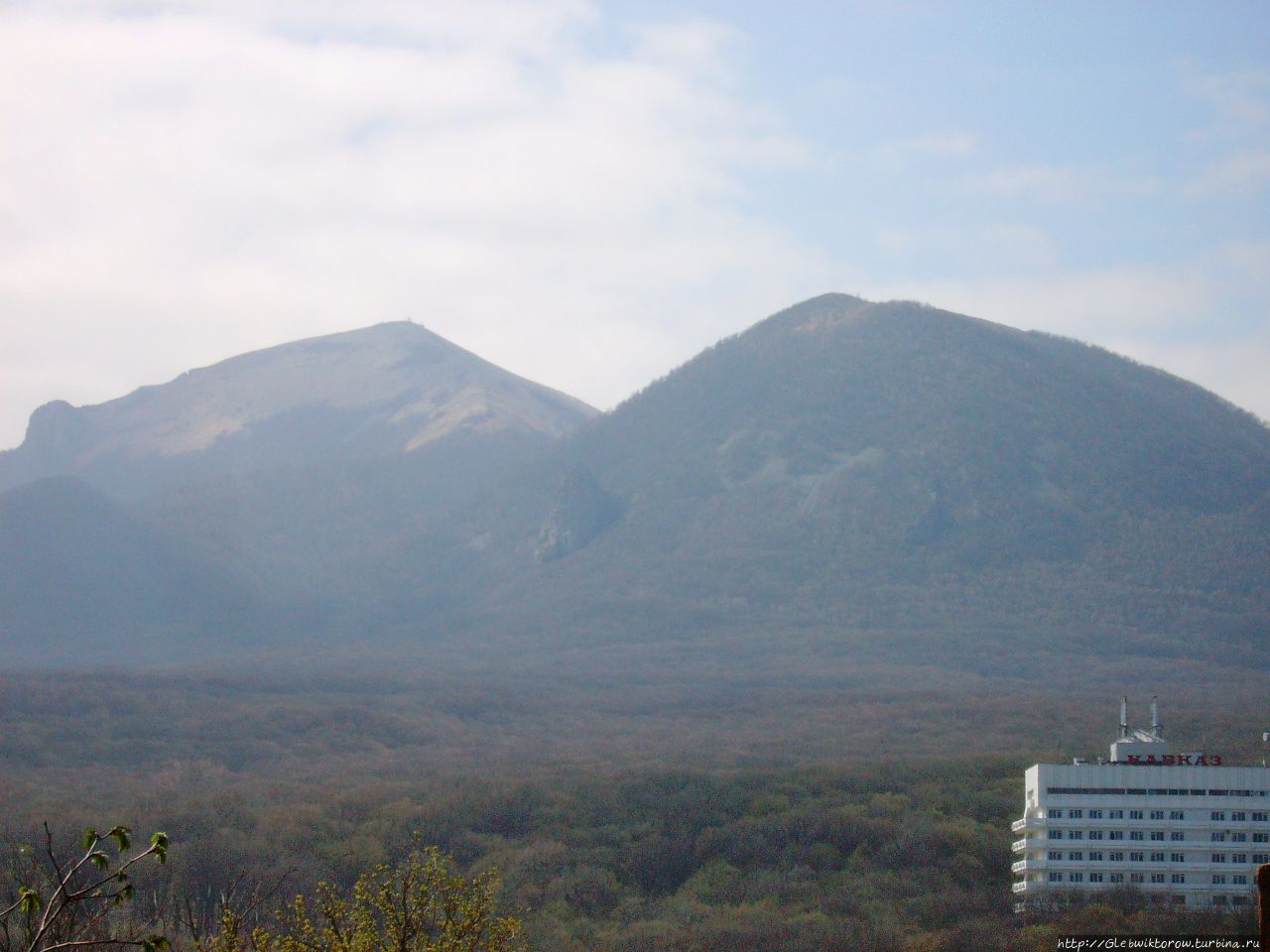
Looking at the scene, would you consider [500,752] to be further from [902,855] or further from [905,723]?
[902,855]

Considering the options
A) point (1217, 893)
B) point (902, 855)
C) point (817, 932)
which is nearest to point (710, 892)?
point (902, 855)

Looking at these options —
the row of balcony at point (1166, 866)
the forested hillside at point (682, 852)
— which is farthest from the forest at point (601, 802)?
the row of balcony at point (1166, 866)

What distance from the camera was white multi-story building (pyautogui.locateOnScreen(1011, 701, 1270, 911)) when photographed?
86000 millimetres

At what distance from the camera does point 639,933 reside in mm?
89125

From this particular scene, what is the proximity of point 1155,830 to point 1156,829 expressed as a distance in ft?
0.22

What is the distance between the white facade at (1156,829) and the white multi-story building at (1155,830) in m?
0.05

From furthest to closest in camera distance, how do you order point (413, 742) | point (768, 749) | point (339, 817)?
point (413, 742), point (768, 749), point (339, 817)

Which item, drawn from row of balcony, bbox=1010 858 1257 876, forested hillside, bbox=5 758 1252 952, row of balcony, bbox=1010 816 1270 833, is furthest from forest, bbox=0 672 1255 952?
row of balcony, bbox=1010 816 1270 833

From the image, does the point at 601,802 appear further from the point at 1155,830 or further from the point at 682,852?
the point at 1155,830

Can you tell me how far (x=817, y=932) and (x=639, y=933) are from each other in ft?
28.7

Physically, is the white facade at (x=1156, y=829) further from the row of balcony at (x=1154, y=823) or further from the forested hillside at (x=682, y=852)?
the forested hillside at (x=682, y=852)

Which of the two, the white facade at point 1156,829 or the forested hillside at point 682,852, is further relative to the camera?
the forested hillside at point 682,852

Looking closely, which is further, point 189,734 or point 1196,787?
point 189,734

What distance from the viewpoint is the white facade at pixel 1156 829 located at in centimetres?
8600
